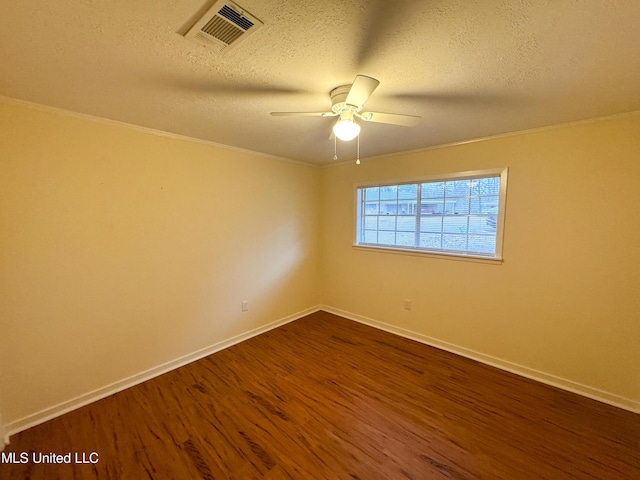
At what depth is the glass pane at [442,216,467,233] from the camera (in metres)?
2.87

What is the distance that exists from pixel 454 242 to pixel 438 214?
0.36 m

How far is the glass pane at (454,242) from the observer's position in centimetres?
Answer: 289

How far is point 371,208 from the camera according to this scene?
12.1 feet

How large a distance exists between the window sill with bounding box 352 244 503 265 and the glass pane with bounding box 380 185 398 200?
656mm

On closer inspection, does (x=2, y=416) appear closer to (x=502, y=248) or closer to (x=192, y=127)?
A: (x=192, y=127)

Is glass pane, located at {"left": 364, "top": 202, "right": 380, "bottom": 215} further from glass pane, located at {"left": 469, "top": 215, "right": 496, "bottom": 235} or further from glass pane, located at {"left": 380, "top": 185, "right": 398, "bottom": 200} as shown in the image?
glass pane, located at {"left": 469, "top": 215, "right": 496, "bottom": 235}

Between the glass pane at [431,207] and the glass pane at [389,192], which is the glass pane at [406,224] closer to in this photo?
the glass pane at [431,207]

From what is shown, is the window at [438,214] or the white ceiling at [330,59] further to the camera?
the window at [438,214]

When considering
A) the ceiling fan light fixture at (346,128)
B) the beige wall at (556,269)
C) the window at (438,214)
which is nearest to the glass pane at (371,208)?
the window at (438,214)

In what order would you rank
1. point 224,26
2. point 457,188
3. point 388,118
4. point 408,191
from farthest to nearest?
1. point 408,191
2. point 457,188
3. point 388,118
4. point 224,26

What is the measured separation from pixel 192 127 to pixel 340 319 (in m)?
2.98

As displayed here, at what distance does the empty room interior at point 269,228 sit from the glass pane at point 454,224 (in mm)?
35

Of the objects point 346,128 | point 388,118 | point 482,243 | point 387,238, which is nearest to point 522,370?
point 482,243

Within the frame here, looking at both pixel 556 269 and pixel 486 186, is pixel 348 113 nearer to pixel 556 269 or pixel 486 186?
pixel 486 186
